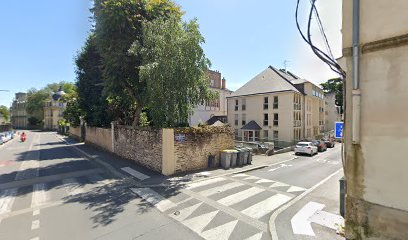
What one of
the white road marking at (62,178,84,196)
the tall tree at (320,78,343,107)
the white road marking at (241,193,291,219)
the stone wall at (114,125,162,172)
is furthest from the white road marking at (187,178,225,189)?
the tall tree at (320,78,343,107)

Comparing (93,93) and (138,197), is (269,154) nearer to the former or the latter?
(138,197)

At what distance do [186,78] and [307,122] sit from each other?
95.1 feet

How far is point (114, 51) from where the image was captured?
52.0 ft

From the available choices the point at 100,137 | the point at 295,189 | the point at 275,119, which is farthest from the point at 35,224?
the point at 275,119

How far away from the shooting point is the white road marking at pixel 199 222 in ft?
21.0

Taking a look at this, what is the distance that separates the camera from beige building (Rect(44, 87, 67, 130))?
246 feet

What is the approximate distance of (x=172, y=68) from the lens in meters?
12.6

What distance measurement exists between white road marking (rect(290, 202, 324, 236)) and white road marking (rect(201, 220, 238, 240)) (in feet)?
5.60

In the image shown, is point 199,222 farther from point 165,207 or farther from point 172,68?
point 172,68

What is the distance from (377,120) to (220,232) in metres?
4.48

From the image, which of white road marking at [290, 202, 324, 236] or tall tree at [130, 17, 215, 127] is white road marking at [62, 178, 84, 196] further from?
white road marking at [290, 202, 324, 236]

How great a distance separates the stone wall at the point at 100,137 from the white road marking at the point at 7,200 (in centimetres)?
1100

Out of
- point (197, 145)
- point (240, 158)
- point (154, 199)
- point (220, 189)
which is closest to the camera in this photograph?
point (154, 199)

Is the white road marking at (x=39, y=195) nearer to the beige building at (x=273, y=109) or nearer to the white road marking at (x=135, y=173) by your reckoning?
the white road marking at (x=135, y=173)
